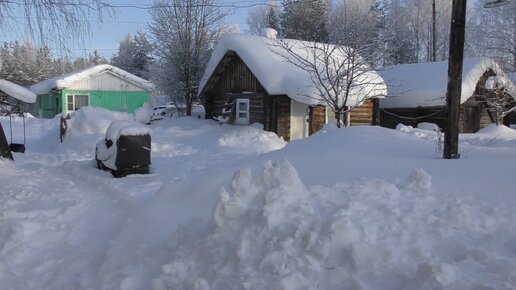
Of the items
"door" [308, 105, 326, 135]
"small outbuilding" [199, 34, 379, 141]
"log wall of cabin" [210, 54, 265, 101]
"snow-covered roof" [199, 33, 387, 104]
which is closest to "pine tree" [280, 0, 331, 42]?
"log wall of cabin" [210, 54, 265, 101]

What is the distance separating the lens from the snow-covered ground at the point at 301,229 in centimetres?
360

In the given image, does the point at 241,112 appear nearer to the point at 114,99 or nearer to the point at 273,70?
the point at 273,70

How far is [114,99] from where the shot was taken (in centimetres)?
3791

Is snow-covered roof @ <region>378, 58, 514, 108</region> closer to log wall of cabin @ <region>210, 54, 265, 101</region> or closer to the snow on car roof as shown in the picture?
log wall of cabin @ <region>210, 54, 265, 101</region>

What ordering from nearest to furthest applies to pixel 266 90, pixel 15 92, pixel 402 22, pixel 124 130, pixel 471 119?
pixel 124 130, pixel 15 92, pixel 266 90, pixel 471 119, pixel 402 22

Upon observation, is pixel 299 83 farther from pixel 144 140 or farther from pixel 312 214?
pixel 312 214

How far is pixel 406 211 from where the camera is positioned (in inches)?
168

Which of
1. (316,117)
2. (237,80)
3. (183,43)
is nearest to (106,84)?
(183,43)

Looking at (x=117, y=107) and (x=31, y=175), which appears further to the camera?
(x=117, y=107)

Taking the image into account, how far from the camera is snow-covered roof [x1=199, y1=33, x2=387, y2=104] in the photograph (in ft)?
59.6

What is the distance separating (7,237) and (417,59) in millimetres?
49161

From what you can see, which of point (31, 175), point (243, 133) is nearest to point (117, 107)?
point (243, 133)

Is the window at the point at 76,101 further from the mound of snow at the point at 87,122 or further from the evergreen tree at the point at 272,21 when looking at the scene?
the evergreen tree at the point at 272,21

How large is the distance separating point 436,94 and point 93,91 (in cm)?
2482
